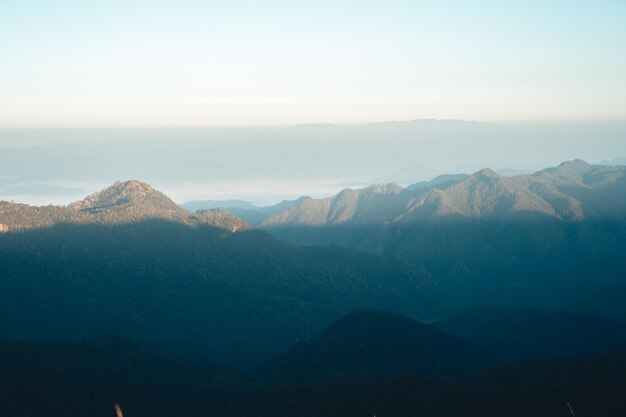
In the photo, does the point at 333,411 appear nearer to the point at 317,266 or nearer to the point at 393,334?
the point at 393,334

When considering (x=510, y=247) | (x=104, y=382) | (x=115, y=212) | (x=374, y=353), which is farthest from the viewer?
(x=510, y=247)

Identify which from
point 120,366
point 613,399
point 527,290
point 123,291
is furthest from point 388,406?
point 527,290

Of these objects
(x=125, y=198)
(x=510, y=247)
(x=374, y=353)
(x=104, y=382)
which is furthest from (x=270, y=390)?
(x=510, y=247)

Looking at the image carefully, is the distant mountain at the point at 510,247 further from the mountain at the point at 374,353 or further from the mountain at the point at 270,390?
the mountain at the point at 270,390

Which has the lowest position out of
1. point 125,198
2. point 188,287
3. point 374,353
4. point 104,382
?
point 188,287

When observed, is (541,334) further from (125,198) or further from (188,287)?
(125,198)

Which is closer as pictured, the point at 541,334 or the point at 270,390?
the point at 270,390
